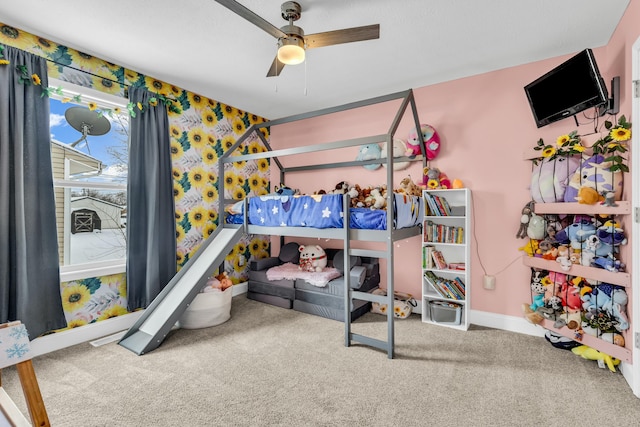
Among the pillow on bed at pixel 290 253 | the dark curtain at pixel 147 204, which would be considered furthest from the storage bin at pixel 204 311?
the pillow on bed at pixel 290 253

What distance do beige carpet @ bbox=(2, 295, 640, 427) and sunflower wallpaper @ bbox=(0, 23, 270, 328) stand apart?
1.56 ft

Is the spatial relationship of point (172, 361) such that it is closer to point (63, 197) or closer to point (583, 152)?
point (63, 197)

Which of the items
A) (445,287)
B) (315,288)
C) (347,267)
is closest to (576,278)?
(445,287)

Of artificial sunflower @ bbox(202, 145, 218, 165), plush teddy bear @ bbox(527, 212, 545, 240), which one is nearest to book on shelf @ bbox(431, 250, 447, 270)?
plush teddy bear @ bbox(527, 212, 545, 240)

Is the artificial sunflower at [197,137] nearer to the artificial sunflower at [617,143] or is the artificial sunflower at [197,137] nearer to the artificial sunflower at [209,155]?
the artificial sunflower at [209,155]

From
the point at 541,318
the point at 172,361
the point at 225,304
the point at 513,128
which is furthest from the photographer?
the point at 225,304

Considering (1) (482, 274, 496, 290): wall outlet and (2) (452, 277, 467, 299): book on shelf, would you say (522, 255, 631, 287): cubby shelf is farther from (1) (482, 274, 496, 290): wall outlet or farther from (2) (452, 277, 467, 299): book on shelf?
(2) (452, 277, 467, 299): book on shelf

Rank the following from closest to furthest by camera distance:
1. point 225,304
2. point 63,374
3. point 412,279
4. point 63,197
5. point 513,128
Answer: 1. point 63,374
2. point 63,197
3. point 513,128
4. point 225,304
5. point 412,279

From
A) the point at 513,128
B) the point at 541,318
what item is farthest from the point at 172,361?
the point at 513,128

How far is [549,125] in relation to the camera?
2.81 metres

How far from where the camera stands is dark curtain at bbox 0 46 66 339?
2.29 m

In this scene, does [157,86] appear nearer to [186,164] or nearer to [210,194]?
[186,164]

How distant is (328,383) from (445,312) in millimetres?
1507

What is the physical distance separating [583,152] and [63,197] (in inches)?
171
